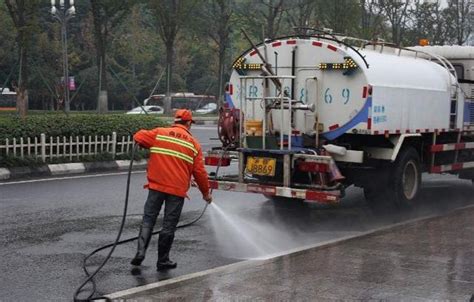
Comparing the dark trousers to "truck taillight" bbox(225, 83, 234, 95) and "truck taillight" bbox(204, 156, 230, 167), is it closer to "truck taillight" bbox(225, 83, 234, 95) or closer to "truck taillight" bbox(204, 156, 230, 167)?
"truck taillight" bbox(204, 156, 230, 167)

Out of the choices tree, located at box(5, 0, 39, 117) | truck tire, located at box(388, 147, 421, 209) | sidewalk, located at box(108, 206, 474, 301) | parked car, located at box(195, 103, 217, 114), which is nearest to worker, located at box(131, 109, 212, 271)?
sidewalk, located at box(108, 206, 474, 301)

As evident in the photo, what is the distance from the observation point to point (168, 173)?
6617 mm

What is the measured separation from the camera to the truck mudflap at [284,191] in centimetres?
866

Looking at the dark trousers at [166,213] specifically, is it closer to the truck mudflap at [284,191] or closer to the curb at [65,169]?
the truck mudflap at [284,191]

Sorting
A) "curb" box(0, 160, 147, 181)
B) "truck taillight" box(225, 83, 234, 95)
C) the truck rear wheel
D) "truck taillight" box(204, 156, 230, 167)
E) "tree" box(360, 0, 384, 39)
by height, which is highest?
"tree" box(360, 0, 384, 39)

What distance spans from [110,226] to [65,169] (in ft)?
18.7

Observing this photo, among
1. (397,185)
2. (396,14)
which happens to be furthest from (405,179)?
(396,14)

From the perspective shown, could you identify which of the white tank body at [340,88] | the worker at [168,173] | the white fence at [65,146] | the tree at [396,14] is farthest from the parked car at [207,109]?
the worker at [168,173]

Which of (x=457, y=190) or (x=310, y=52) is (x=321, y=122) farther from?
(x=457, y=190)

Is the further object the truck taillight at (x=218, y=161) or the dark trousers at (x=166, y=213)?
the truck taillight at (x=218, y=161)

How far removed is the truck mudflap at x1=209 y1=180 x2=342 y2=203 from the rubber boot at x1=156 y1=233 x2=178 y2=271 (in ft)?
8.19

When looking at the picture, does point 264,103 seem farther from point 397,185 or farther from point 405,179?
point 405,179

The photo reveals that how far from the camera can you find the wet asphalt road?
6445 mm

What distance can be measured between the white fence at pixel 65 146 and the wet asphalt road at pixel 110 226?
1122 mm
